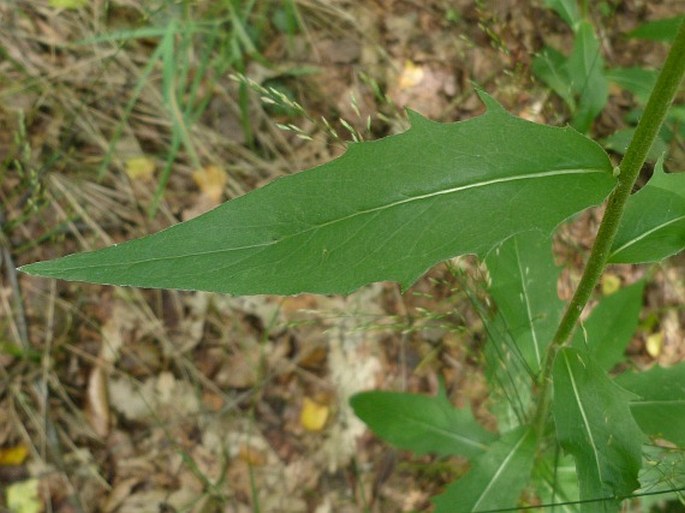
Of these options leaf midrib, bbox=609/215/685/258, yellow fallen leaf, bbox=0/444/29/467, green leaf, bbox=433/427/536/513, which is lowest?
yellow fallen leaf, bbox=0/444/29/467

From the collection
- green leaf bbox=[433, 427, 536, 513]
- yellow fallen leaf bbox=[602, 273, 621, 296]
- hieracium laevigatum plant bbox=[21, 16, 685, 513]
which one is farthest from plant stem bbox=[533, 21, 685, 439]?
yellow fallen leaf bbox=[602, 273, 621, 296]

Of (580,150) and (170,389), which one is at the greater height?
(580,150)

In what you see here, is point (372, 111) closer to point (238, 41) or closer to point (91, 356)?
point (238, 41)

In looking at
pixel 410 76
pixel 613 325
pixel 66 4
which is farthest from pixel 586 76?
pixel 66 4

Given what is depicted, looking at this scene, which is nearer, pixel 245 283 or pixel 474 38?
pixel 245 283

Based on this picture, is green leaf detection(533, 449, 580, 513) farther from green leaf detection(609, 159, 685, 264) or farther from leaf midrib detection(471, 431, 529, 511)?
green leaf detection(609, 159, 685, 264)

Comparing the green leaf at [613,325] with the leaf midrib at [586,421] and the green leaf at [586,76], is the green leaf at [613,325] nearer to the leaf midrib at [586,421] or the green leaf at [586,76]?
the leaf midrib at [586,421]

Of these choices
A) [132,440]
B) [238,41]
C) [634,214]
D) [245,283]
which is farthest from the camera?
[238,41]

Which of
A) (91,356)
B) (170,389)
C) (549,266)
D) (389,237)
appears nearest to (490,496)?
(549,266)
